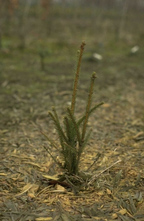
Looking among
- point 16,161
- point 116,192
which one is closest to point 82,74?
point 16,161

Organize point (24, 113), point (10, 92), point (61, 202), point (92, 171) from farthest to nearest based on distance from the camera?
point (10, 92) < point (24, 113) < point (92, 171) < point (61, 202)

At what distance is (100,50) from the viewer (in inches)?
297

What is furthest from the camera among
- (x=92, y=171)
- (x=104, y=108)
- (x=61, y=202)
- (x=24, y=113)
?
(x=104, y=108)

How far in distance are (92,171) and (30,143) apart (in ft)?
2.52

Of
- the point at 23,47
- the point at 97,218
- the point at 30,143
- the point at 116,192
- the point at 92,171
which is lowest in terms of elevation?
the point at 97,218

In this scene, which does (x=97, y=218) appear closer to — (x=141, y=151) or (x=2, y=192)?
(x=2, y=192)

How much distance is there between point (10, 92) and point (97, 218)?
273 cm

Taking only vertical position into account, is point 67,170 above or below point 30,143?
below

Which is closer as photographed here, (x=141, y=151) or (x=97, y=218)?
(x=97, y=218)

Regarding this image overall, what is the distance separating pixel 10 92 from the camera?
393 centimetres

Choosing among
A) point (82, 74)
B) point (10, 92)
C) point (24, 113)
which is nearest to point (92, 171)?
point (24, 113)

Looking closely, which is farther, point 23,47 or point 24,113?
point 23,47

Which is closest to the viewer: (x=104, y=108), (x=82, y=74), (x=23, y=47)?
(x=104, y=108)

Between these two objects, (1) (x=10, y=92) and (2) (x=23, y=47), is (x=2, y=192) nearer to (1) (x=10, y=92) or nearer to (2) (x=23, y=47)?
(1) (x=10, y=92)
